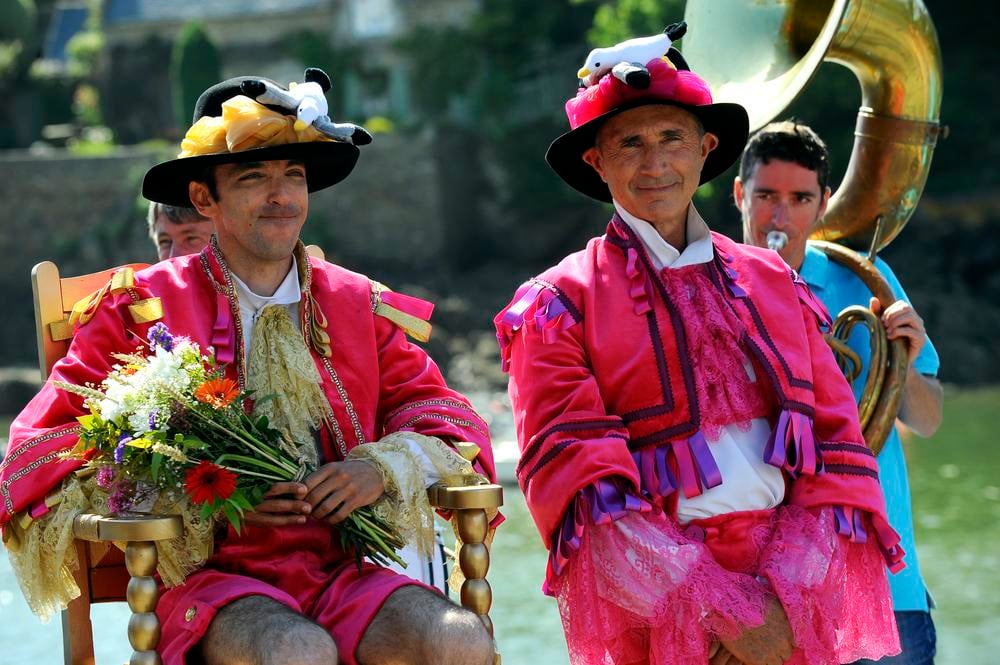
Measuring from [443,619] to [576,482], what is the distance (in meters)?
0.44

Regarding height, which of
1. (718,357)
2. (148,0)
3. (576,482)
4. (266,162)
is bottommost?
(576,482)

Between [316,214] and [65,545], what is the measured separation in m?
25.9

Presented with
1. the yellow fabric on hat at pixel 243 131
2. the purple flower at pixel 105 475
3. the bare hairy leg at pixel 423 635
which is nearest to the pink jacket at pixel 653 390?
the bare hairy leg at pixel 423 635

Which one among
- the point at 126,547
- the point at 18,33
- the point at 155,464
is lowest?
the point at 126,547

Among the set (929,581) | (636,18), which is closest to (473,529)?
(929,581)

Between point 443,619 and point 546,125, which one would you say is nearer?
point 443,619

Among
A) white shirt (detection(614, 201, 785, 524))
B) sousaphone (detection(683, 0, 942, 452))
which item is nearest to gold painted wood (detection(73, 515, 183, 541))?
white shirt (detection(614, 201, 785, 524))

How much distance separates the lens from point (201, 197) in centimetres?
385

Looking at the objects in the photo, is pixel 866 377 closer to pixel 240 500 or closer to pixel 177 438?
pixel 240 500

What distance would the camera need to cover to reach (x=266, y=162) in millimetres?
3752

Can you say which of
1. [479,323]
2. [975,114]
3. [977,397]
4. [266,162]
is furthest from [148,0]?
[266,162]

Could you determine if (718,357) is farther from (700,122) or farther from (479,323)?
(479,323)

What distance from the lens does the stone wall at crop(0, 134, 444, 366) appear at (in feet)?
94.8

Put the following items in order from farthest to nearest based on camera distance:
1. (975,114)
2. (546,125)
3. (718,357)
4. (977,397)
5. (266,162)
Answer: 1. (546,125)
2. (975,114)
3. (977,397)
4. (266,162)
5. (718,357)
